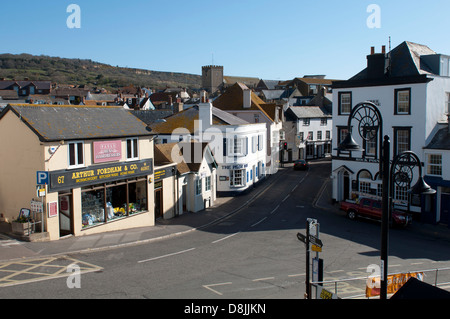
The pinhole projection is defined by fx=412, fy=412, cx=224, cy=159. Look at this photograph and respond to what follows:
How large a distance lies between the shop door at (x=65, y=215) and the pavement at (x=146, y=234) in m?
0.56

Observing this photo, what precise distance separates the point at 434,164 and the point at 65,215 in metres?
24.5

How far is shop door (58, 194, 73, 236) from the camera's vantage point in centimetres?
2107

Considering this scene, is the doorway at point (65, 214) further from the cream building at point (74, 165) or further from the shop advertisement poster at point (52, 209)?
the shop advertisement poster at point (52, 209)

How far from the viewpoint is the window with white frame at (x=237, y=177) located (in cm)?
3897

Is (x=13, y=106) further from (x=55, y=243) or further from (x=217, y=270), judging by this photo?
(x=217, y=270)

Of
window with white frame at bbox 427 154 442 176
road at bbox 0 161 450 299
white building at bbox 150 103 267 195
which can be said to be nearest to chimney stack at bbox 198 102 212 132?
white building at bbox 150 103 267 195

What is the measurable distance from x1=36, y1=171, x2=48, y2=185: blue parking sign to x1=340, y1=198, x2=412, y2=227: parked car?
20627 mm

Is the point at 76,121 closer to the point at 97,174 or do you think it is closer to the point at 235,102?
the point at 97,174

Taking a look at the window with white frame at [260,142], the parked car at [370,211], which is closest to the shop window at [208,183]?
the parked car at [370,211]

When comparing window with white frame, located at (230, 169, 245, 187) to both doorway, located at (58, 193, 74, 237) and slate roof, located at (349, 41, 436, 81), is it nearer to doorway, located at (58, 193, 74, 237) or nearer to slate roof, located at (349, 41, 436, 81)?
slate roof, located at (349, 41, 436, 81)

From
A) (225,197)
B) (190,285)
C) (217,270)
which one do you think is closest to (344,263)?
(217,270)

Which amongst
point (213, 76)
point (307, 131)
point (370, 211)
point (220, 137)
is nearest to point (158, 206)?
point (220, 137)

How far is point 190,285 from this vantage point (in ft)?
48.8

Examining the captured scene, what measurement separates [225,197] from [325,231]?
14.3 metres
